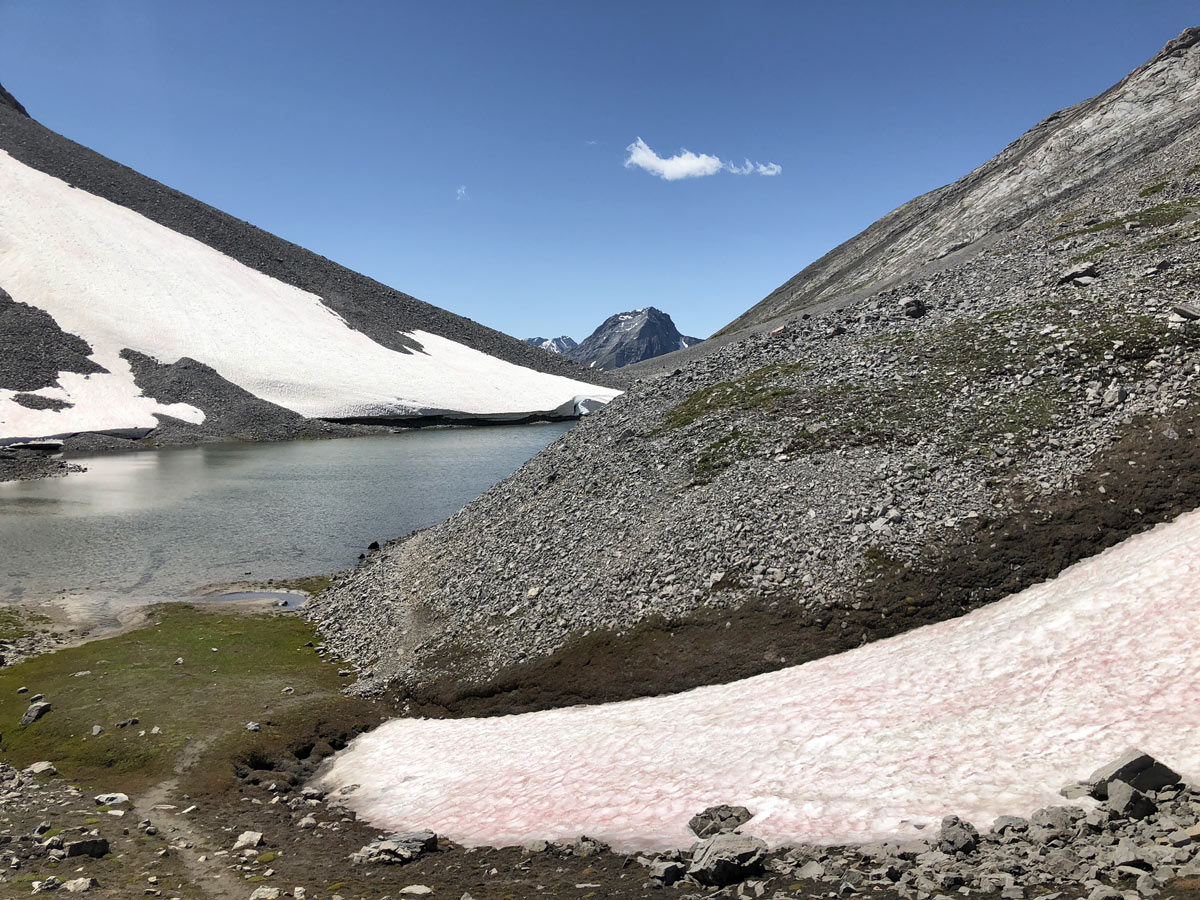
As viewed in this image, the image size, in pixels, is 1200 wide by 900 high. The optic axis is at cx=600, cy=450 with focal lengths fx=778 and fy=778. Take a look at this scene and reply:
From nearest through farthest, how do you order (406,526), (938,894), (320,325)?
(938,894) → (406,526) → (320,325)

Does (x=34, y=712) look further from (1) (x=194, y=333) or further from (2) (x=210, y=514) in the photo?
(1) (x=194, y=333)

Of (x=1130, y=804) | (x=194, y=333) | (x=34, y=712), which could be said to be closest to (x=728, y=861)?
(x=1130, y=804)

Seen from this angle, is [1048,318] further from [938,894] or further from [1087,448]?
[938,894]

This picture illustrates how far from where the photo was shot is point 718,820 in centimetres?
1243

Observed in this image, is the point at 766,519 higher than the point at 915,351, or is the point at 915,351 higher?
the point at 915,351

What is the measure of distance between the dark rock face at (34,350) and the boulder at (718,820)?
355ft

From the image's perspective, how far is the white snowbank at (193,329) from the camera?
115m

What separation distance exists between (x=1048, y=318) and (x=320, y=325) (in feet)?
451

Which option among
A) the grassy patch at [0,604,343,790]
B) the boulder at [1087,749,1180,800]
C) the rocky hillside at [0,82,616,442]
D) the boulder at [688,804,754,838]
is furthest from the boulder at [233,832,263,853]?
A: the rocky hillside at [0,82,616,442]

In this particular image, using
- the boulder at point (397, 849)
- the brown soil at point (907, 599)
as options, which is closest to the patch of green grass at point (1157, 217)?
the brown soil at point (907, 599)

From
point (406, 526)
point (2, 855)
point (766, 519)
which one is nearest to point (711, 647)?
point (766, 519)

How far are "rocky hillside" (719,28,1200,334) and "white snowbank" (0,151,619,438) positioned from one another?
65.2 meters

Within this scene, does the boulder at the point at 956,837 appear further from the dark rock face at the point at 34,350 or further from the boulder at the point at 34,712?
the dark rock face at the point at 34,350

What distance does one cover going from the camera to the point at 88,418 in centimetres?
9531
